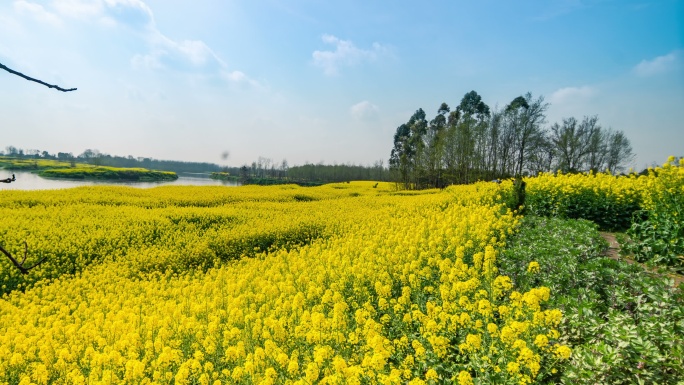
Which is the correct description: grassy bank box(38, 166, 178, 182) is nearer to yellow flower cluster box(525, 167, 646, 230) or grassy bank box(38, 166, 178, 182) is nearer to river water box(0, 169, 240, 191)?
river water box(0, 169, 240, 191)

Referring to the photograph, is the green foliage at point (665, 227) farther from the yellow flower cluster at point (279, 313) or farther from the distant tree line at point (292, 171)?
the distant tree line at point (292, 171)

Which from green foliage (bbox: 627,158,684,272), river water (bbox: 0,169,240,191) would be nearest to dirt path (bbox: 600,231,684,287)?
green foliage (bbox: 627,158,684,272)

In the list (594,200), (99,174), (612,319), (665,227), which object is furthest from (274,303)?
(99,174)

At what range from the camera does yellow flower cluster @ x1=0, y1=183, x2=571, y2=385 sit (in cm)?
365

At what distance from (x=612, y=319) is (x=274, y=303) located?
4746 millimetres

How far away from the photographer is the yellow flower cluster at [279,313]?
144 inches

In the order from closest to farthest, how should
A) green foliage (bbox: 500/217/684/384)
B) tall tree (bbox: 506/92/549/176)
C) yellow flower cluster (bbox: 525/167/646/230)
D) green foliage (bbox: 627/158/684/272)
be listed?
green foliage (bbox: 500/217/684/384)
green foliage (bbox: 627/158/684/272)
yellow flower cluster (bbox: 525/167/646/230)
tall tree (bbox: 506/92/549/176)

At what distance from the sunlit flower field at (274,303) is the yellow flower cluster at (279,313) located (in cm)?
3

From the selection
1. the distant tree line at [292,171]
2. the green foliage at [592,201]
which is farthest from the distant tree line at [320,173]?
the green foliage at [592,201]

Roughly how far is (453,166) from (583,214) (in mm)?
29416

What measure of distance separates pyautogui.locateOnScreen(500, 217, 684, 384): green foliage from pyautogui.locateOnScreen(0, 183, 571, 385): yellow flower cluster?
9.8 inches

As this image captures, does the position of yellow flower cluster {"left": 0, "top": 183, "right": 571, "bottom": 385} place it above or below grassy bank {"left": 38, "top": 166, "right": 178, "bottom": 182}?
below

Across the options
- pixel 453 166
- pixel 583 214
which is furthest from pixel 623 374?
pixel 453 166

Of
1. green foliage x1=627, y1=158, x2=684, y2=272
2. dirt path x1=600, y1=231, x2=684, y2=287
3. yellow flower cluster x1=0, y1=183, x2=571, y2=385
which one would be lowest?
yellow flower cluster x1=0, y1=183, x2=571, y2=385
